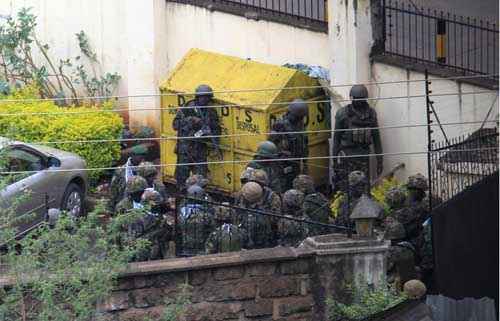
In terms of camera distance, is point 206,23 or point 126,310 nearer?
point 126,310

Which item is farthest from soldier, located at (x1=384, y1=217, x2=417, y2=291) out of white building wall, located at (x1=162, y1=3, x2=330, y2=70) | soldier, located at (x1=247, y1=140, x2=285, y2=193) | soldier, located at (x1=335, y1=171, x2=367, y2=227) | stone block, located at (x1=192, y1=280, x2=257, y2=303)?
white building wall, located at (x1=162, y1=3, x2=330, y2=70)

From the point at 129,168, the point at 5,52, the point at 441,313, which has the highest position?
the point at 5,52

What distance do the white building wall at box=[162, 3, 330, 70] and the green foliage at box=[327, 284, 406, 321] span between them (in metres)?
6.56

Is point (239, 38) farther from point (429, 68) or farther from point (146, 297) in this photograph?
point (146, 297)

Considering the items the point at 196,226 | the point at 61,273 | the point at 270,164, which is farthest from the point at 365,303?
the point at 270,164

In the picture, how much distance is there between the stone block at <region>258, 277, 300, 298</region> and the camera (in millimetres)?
17766

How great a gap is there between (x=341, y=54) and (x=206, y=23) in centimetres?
249

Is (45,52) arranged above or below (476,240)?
above

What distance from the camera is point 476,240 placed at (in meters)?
19.1

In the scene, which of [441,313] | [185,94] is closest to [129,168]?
[185,94]

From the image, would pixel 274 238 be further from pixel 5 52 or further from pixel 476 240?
pixel 5 52

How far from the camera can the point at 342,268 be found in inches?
706

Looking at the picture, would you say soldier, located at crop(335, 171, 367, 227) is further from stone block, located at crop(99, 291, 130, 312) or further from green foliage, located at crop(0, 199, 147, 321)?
green foliage, located at crop(0, 199, 147, 321)

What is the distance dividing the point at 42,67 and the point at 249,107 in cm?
415
